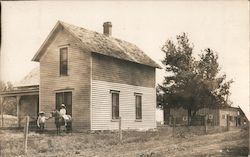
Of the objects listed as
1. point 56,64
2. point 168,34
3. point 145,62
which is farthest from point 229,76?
point 56,64

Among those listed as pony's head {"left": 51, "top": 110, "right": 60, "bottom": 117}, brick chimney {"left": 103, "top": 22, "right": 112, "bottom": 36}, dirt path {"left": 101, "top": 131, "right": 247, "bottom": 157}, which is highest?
brick chimney {"left": 103, "top": 22, "right": 112, "bottom": 36}

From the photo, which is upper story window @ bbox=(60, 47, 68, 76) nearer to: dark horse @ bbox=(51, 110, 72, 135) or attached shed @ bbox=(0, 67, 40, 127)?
attached shed @ bbox=(0, 67, 40, 127)

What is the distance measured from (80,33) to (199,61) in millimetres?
2733

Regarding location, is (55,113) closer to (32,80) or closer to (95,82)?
(95,82)

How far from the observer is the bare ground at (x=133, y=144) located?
26.1ft

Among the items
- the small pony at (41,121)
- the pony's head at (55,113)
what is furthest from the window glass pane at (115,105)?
the small pony at (41,121)

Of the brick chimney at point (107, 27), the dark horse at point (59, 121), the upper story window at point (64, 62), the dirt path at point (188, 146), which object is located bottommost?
the dirt path at point (188, 146)

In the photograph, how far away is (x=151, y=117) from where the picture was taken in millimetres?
10609

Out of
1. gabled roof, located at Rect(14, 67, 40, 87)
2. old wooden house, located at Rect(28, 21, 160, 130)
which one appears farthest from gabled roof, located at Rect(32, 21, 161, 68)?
gabled roof, located at Rect(14, 67, 40, 87)

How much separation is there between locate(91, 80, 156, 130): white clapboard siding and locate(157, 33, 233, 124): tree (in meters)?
1.23

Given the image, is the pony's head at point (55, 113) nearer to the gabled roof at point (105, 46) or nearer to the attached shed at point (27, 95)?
the attached shed at point (27, 95)

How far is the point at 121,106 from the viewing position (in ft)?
36.7

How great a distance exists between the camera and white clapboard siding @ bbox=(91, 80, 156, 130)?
10336mm

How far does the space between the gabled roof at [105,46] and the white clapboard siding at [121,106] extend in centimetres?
70
